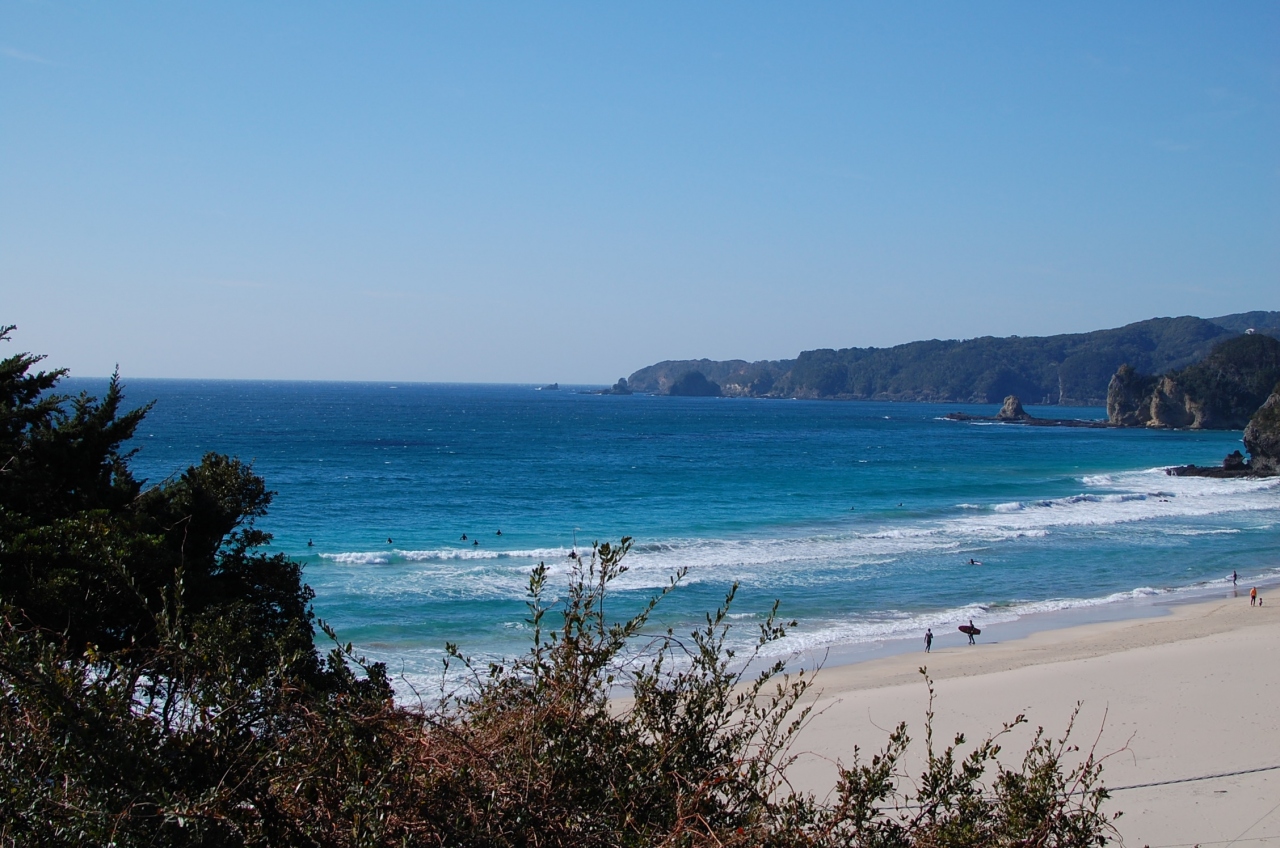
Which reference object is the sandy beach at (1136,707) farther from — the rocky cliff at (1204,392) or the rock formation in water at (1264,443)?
the rocky cliff at (1204,392)

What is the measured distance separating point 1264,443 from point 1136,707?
180ft

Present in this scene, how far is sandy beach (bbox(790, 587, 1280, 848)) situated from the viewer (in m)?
11.3

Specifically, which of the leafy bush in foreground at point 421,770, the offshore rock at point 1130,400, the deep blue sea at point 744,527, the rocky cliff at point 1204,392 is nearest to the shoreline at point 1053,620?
the deep blue sea at point 744,527

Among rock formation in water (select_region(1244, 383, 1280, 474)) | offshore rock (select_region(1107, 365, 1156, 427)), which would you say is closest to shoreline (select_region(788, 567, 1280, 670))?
rock formation in water (select_region(1244, 383, 1280, 474))

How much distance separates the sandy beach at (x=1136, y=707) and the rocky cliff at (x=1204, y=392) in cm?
10574

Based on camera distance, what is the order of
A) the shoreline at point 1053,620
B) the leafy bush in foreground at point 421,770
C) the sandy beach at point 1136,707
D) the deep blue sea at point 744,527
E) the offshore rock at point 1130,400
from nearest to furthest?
the leafy bush in foreground at point 421,770, the sandy beach at point 1136,707, the shoreline at point 1053,620, the deep blue sea at point 744,527, the offshore rock at point 1130,400

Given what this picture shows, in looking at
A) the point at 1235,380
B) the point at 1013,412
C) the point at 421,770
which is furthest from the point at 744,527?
the point at 1013,412

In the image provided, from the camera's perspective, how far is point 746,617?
73.5 ft

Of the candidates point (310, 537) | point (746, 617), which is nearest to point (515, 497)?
point (310, 537)

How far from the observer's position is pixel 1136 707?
52.5ft

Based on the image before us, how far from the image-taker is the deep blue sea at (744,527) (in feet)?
78.2

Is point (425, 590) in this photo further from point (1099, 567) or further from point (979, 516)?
point (979, 516)

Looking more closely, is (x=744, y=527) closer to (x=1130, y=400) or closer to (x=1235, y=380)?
(x=1130, y=400)

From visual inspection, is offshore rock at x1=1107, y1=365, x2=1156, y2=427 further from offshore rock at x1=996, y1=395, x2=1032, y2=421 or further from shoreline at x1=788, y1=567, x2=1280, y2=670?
shoreline at x1=788, y1=567, x2=1280, y2=670
